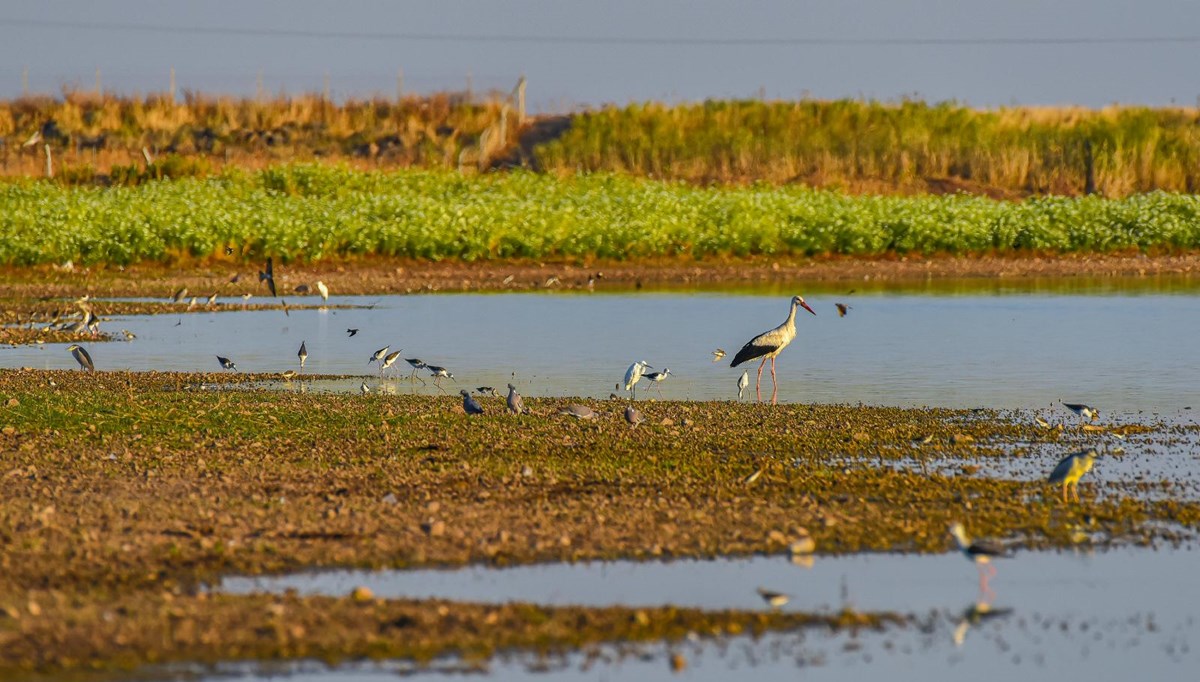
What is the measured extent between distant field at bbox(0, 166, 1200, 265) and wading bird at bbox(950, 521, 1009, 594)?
29323 mm

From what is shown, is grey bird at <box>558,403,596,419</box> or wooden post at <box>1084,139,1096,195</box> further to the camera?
wooden post at <box>1084,139,1096,195</box>

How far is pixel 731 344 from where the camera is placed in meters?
25.3

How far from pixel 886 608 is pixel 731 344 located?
1620 centimetres

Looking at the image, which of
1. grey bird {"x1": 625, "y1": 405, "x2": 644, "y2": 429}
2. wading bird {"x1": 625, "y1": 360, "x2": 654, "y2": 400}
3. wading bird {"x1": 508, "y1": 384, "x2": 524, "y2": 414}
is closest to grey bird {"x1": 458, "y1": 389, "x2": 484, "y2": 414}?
wading bird {"x1": 508, "y1": 384, "x2": 524, "y2": 414}

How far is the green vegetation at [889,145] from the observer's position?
58750 mm

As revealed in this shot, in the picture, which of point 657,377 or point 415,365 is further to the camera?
point 415,365

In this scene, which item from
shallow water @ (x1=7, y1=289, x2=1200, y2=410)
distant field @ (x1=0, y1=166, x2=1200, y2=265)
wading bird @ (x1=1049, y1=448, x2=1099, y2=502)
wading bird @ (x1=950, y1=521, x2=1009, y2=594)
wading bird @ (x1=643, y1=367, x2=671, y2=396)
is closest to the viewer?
wading bird @ (x1=950, y1=521, x2=1009, y2=594)

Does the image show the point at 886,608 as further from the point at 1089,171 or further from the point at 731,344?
the point at 1089,171

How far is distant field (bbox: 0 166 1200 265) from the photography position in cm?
3866

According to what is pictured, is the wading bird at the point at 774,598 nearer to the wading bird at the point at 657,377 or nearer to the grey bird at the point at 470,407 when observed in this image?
the grey bird at the point at 470,407

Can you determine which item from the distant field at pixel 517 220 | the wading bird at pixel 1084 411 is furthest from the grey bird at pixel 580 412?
the distant field at pixel 517 220

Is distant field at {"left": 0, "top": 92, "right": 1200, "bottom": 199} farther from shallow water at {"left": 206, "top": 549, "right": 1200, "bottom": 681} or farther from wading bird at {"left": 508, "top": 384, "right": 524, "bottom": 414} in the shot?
shallow water at {"left": 206, "top": 549, "right": 1200, "bottom": 681}

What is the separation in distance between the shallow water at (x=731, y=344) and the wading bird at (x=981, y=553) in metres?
7.23

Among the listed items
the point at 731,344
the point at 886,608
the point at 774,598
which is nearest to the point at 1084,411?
the point at 886,608
